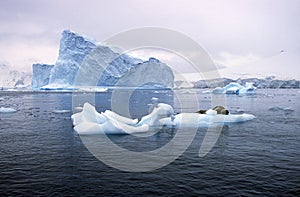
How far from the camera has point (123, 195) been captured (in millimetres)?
7812

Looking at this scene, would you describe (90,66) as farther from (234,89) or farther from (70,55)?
(234,89)

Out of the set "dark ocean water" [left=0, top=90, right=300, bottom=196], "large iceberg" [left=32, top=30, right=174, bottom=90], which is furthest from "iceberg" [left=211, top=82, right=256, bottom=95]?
"dark ocean water" [left=0, top=90, right=300, bottom=196]

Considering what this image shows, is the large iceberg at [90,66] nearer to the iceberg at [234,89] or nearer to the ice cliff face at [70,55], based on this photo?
the ice cliff face at [70,55]

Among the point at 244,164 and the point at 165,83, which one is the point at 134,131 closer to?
the point at 244,164

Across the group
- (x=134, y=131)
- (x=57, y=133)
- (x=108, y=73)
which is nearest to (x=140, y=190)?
(x=134, y=131)

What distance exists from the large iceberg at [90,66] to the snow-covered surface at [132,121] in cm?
7667

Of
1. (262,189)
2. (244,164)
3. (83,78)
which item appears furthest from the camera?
(83,78)

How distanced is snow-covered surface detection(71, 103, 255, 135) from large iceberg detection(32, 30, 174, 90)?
76667 mm

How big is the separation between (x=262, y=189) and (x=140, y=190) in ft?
12.2

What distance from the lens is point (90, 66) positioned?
95.0 meters

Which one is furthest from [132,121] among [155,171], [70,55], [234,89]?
[70,55]

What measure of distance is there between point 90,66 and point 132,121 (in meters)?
78.8

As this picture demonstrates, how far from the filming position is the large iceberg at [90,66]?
309 feet

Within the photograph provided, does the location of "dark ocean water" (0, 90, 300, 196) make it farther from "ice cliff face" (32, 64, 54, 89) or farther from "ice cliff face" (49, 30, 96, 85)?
"ice cliff face" (32, 64, 54, 89)
